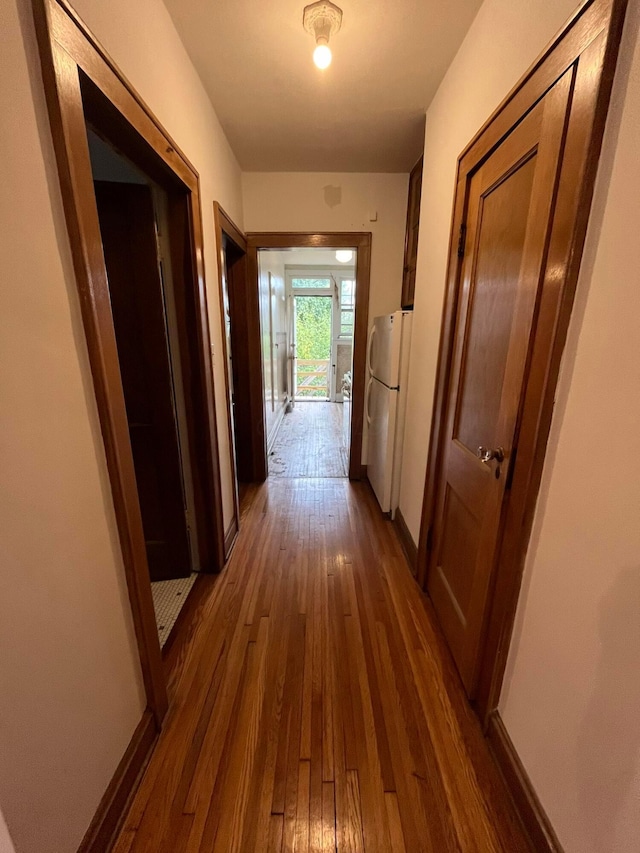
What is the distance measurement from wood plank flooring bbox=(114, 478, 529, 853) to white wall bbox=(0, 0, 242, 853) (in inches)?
12.4

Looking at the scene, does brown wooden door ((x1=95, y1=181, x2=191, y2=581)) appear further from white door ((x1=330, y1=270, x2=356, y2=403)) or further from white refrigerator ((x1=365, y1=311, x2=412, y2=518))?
white door ((x1=330, y1=270, x2=356, y2=403))

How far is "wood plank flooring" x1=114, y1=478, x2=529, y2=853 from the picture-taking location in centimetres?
102

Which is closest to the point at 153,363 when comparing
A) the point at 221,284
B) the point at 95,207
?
the point at 221,284

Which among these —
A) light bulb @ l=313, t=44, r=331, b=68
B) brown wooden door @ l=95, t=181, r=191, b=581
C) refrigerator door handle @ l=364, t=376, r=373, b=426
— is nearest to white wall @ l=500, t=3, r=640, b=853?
light bulb @ l=313, t=44, r=331, b=68

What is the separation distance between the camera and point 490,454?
3.88 feet

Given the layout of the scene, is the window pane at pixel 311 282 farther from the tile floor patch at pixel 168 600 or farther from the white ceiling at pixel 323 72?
the tile floor patch at pixel 168 600

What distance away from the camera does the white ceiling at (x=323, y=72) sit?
4.44 feet

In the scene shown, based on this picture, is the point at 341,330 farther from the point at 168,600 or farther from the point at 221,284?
the point at 168,600

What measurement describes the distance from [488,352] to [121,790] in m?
1.87

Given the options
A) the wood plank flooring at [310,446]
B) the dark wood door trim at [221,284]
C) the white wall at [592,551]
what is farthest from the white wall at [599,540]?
the wood plank flooring at [310,446]

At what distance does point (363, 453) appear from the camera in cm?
332

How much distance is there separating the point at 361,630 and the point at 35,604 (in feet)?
4.69

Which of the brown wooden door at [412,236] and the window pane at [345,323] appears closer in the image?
the brown wooden door at [412,236]

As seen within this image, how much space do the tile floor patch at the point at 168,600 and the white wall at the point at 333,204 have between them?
2695 mm
